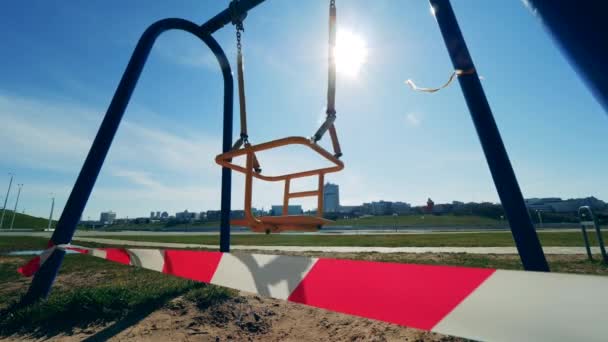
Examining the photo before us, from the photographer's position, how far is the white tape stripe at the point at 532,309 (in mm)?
709

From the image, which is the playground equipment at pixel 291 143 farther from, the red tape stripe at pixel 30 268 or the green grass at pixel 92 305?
the red tape stripe at pixel 30 268

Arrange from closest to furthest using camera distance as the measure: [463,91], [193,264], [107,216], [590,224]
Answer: [463,91], [193,264], [590,224], [107,216]

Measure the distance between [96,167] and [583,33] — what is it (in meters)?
4.47

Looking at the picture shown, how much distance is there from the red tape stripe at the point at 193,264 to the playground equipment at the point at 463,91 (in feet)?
3.76

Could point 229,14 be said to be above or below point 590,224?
above

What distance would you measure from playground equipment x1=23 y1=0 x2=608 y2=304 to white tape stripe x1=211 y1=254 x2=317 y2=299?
3.25ft

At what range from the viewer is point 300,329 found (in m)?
2.75

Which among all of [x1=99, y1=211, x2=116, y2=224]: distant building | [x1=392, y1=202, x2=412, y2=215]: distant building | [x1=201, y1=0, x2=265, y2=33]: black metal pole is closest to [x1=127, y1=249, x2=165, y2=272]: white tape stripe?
[x1=201, y1=0, x2=265, y2=33]: black metal pole

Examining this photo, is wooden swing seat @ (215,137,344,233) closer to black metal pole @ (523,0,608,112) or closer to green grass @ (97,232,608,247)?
black metal pole @ (523,0,608,112)

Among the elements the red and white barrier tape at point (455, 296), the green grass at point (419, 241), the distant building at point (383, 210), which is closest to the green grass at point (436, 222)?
the green grass at point (419, 241)

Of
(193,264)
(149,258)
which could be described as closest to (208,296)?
(149,258)

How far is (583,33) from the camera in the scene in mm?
938

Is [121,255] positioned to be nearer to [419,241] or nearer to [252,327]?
[252,327]

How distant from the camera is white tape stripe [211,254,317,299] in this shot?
4.82 feet
